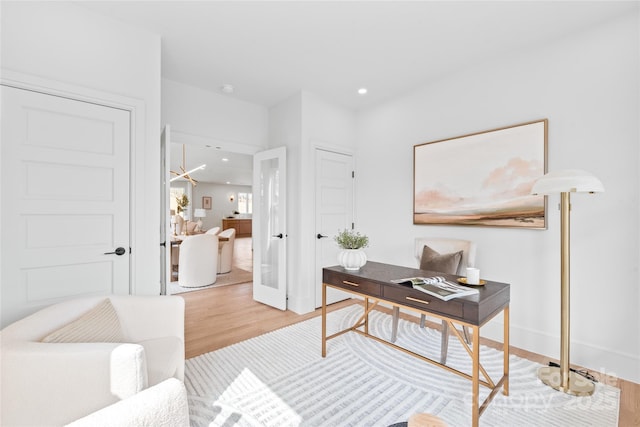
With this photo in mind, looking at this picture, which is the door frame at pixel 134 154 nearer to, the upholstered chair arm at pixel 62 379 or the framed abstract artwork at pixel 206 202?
the upholstered chair arm at pixel 62 379

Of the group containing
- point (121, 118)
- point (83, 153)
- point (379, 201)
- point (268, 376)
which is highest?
point (121, 118)

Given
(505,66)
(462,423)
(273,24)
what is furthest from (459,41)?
(462,423)

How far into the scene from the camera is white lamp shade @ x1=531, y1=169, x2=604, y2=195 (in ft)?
6.02

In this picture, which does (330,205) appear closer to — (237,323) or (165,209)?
(237,323)

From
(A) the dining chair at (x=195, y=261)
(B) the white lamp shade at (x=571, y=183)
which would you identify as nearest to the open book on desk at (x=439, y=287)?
(B) the white lamp shade at (x=571, y=183)

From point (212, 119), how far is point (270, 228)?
160 cm

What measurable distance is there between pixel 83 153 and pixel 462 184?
3440 millimetres

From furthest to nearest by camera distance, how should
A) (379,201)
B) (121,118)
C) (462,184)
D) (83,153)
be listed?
(379,201)
(462,184)
(121,118)
(83,153)

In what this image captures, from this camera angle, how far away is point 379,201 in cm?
394

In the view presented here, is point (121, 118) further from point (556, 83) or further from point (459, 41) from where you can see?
point (556, 83)

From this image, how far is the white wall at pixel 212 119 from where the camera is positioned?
333 cm

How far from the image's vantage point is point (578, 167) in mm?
2359

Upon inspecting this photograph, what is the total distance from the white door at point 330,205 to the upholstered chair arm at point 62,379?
274cm

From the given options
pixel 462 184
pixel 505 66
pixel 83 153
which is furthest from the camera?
pixel 462 184
